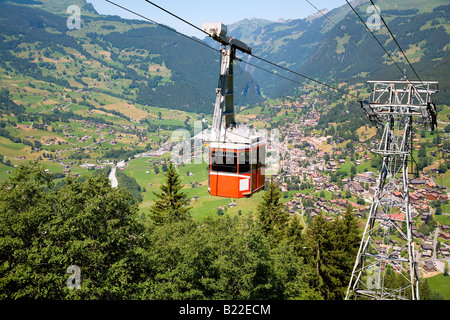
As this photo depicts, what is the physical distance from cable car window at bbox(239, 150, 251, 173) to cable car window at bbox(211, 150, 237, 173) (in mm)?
157

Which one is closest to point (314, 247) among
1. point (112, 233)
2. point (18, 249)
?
point (112, 233)

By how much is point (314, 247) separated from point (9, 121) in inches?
6598

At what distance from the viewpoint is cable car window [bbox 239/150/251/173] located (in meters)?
13.4

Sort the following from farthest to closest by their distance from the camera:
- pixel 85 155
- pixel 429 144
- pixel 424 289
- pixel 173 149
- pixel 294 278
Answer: pixel 173 149
pixel 85 155
pixel 429 144
pixel 424 289
pixel 294 278

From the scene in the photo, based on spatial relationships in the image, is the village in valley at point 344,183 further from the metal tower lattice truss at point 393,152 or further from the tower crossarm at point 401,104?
the tower crossarm at point 401,104

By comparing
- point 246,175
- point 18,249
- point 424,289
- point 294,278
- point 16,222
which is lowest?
point 424,289

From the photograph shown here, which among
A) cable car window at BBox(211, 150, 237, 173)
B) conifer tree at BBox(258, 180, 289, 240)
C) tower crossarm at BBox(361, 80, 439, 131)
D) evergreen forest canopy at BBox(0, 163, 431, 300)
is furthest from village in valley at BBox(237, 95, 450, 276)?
cable car window at BBox(211, 150, 237, 173)

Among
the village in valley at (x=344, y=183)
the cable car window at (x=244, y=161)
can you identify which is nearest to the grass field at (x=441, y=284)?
the village in valley at (x=344, y=183)

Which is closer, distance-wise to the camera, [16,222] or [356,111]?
[16,222]

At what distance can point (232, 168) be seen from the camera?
44.3 ft

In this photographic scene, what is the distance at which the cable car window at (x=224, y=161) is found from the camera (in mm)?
13446

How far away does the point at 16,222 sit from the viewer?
16.1 metres
